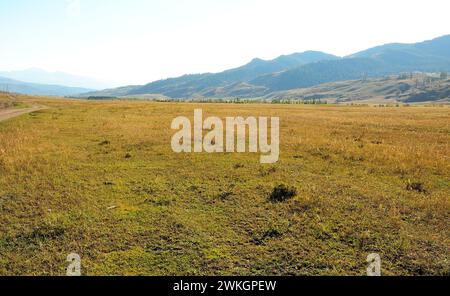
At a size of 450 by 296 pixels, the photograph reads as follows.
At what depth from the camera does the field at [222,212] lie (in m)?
10.1

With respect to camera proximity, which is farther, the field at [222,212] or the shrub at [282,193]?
the shrub at [282,193]

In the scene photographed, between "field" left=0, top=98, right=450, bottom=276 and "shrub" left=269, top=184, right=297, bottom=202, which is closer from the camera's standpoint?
"field" left=0, top=98, right=450, bottom=276

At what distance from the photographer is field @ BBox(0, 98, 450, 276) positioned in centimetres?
1012

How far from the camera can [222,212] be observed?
13852 mm

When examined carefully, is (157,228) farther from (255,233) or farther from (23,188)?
(23,188)

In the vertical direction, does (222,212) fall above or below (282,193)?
below

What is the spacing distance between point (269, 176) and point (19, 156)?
17221 mm

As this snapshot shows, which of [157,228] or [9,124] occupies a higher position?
[9,124]

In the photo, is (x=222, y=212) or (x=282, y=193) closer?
(x=222, y=212)

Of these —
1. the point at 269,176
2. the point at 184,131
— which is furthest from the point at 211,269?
the point at 184,131

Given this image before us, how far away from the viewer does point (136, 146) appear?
89.8 ft
